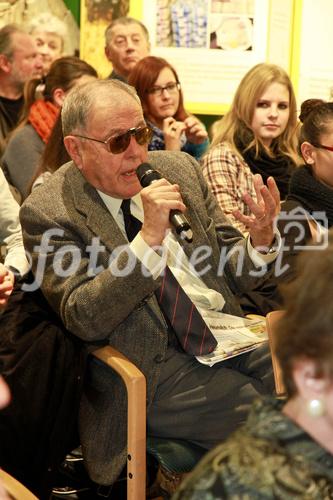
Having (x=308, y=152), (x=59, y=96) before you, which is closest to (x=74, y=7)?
(x=59, y=96)

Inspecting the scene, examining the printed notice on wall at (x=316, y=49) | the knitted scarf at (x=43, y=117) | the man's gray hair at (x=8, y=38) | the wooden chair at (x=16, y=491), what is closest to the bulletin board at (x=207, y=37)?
the printed notice on wall at (x=316, y=49)

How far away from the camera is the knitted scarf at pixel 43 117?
13.6 feet

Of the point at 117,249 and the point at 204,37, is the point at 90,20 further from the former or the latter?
the point at 117,249

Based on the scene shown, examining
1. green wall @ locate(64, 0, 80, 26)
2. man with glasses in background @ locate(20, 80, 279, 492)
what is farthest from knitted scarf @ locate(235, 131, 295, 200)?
green wall @ locate(64, 0, 80, 26)

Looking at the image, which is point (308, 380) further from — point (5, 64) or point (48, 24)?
point (48, 24)

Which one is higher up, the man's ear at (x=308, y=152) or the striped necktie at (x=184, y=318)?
the man's ear at (x=308, y=152)

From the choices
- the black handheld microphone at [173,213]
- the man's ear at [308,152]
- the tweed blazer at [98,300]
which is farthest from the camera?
the man's ear at [308,152]

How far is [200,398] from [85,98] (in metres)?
0.99

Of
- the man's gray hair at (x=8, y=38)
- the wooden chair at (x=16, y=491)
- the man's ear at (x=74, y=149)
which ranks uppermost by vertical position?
the man's ear at (x=74, y=149)

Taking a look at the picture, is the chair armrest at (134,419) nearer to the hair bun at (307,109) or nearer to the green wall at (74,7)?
the hair bun at (307,109)

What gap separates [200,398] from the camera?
257 cm

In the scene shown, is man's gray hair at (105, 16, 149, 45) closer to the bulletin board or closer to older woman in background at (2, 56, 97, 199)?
the bulletin board

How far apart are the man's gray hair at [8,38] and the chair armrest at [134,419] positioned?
326 cm

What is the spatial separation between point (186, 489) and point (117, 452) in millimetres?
1387
